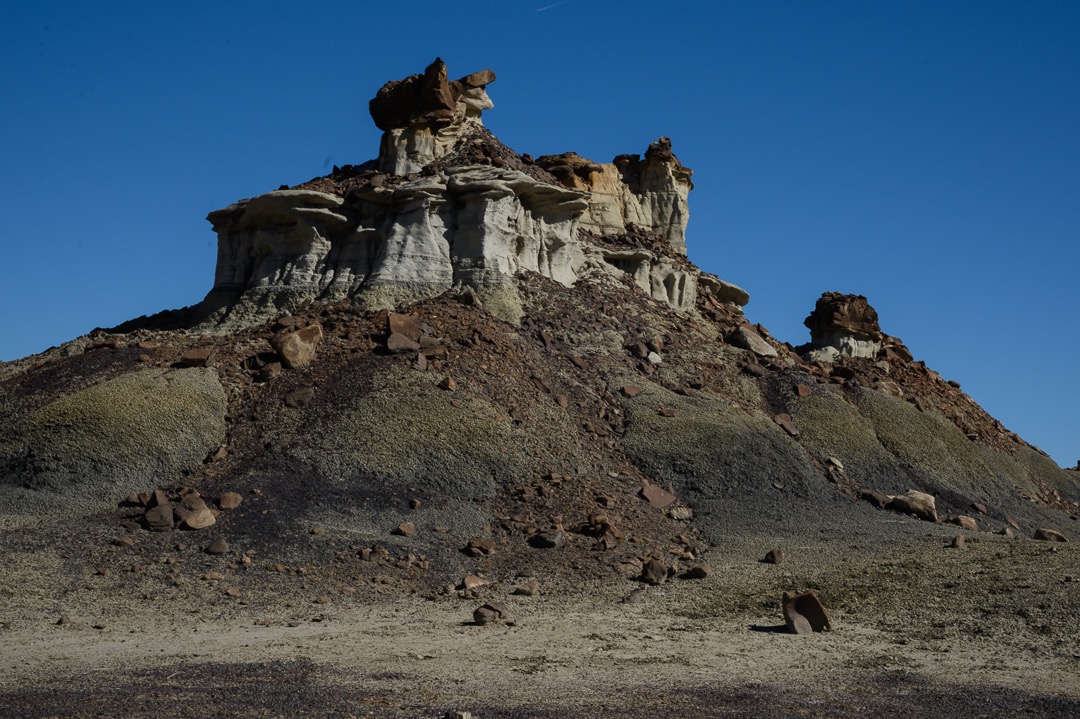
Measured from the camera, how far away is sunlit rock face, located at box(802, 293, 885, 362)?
169 feet

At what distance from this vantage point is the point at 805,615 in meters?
20.8

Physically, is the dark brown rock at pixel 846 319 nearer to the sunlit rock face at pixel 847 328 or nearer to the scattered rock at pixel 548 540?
the sunlit rock face at pixel 847 328

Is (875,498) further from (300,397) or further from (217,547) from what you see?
(217,547)

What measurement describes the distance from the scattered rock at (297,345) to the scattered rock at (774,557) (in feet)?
41.7

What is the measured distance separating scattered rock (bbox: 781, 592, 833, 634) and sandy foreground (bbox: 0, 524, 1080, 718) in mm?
257

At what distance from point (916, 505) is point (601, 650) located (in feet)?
51.0

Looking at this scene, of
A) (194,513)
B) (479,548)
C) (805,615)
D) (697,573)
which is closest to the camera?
(805,615)

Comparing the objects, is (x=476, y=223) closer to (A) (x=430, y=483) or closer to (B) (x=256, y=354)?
(B) (x=256, y=354)

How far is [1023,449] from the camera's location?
45.3 meters

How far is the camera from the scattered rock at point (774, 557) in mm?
26250

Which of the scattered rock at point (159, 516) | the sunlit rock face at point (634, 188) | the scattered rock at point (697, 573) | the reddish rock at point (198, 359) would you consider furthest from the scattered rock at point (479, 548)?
the sunlit rock face at point (634, 188)

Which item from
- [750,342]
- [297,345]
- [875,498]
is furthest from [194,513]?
[750,342]

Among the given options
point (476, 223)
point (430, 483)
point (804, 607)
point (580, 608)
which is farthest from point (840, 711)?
point (476, 223)

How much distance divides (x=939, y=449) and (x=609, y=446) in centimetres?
1082
